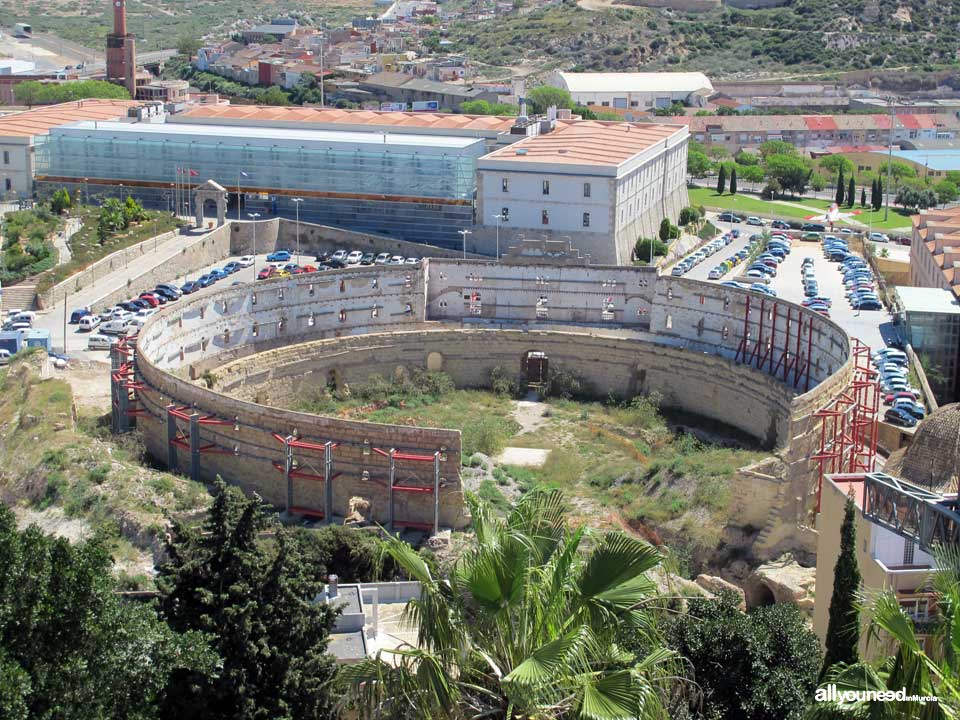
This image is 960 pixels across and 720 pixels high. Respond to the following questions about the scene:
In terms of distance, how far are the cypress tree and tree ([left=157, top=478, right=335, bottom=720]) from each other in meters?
6.67

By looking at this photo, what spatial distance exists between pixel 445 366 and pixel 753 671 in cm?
2927

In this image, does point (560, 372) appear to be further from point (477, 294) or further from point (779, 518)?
point (779, 518)

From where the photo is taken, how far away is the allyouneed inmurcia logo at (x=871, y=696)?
16203mm

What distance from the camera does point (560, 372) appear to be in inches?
1977

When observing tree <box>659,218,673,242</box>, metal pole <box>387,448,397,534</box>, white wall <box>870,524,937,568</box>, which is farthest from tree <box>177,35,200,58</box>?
white wall <box>870,524,937,568</box>

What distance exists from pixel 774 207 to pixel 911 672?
70399mm

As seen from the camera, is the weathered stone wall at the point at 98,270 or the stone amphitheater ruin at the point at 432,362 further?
the weathered stone wall at the point at 98,270

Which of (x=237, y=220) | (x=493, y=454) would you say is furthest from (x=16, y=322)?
(x=493, y=454)

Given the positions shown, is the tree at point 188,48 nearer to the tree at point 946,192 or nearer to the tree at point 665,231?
the tree at point 946,192

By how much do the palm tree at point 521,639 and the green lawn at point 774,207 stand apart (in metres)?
64.0

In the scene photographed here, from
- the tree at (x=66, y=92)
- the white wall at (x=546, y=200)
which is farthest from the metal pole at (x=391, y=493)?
the tree at (x=66, y=92)

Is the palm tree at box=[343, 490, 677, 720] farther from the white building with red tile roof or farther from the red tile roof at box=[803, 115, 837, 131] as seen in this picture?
the red tile roof at box=[803, 115, 837, 131]

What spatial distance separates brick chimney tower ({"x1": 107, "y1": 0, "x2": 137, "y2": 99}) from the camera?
10662cm

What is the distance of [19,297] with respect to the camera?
5694 cm
